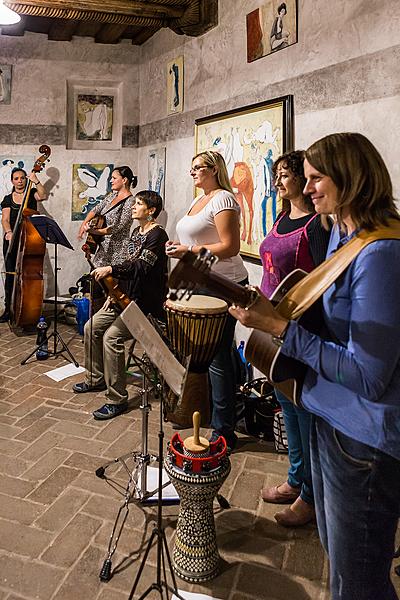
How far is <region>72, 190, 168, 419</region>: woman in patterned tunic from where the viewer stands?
12.0 ft

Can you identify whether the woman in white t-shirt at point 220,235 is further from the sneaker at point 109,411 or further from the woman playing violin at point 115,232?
the woman playing violin at point 115,232

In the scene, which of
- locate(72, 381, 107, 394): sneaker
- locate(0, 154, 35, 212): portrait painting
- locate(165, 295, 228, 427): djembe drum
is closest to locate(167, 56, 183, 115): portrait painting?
locate(0, 154, 35, 212): portrait painting

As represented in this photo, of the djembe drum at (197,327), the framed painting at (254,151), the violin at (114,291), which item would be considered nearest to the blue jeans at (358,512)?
the djembe drum at (197,327)

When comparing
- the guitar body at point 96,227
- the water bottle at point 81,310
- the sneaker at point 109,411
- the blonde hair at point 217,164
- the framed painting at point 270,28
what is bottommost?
the sneaker at point 109,411

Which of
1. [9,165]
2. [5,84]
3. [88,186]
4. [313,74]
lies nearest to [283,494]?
[313,74]

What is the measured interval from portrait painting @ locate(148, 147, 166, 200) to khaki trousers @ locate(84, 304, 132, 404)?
2.71 metres

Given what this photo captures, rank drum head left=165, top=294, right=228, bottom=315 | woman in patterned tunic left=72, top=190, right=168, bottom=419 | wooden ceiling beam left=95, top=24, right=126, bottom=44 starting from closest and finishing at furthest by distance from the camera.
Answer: drum head left=165, top=294, right=228, bottom=315, woman in patterned tunic left=72, top=190, right=168, bottom=419, wooden ceiling beam left=95, top=24, right=126, bottom=44

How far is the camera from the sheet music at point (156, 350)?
1.81 meters

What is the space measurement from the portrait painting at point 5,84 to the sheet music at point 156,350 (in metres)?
5.78

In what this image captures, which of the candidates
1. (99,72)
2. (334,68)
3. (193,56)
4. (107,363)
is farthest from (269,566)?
(99,72)

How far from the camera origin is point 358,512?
4.39 ft

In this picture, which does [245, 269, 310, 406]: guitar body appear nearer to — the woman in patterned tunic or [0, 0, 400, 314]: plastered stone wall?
[0, 0, 400, 314]: plastered stone wall

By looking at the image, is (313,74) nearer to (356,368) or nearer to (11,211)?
(356,368)

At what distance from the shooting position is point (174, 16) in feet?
16.5
